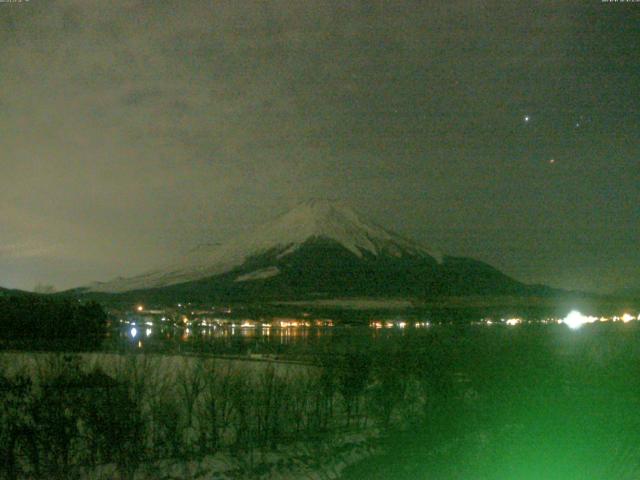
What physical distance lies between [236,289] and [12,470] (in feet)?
400

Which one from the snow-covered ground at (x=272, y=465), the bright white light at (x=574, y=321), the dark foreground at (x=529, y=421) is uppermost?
the bright white light at (x=574, y=321)

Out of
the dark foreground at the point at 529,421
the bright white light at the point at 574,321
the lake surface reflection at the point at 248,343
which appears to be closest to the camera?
the dark foreground at the point at 529,421

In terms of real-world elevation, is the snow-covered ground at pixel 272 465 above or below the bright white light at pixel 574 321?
below

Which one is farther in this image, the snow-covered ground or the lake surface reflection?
the lake surface reflection

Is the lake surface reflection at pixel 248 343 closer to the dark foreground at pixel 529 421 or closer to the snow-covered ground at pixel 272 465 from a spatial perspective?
the snow-covered ground at pixel 272 465

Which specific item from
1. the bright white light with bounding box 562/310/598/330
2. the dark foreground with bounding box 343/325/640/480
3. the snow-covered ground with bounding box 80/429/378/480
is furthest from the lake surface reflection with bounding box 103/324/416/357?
the bright white light with bounding box 562/310/598/330

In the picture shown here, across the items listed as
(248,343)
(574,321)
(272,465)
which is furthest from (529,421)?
(574,321)

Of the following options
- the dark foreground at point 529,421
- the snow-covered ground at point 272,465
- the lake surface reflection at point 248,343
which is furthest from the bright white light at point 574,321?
the snow-covered ground at point 272,465

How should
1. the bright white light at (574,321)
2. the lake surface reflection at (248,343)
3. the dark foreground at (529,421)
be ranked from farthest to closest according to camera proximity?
the bright white light at (574,321) → the lake surface reflection at (248,343) → the dark foreground at (529,421)

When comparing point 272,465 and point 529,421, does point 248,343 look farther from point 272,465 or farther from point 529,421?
point 272,465

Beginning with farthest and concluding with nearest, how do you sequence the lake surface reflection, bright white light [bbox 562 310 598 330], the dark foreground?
bright white light [bbox 562 310 598 330] → the lake surface reflection → the dark foreground

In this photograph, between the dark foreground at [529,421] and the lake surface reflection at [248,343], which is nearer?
the dark foreground at [529,421]

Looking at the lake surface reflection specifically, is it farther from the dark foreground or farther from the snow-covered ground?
the dark foreground

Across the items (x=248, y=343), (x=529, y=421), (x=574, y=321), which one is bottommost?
(x=529, y=421)
